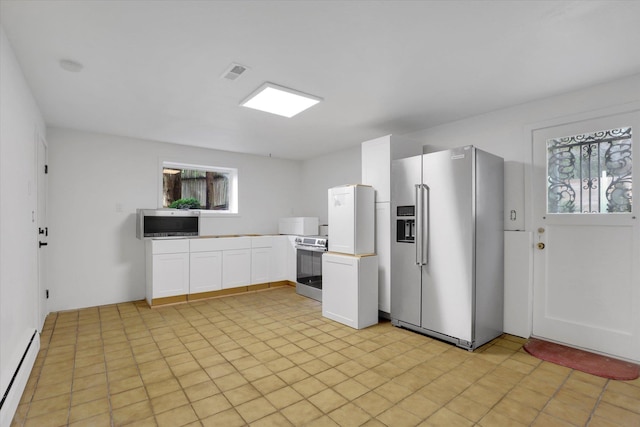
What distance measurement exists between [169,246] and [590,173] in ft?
15.8

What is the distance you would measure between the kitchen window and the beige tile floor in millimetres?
2278

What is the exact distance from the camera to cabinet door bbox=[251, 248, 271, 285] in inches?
199

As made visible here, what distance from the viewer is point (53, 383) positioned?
7.35ft

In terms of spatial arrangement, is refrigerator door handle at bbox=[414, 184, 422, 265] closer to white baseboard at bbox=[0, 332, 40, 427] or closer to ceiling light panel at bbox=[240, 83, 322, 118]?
ceiling light panel at bbox=[240, 83, 322, 118]

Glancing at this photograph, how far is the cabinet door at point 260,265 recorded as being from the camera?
504cm

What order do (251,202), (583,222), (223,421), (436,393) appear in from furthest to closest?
1. (251,202)
2. (583,222)
3. (436,393)
4. (223,421)

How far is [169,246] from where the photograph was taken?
167 inches

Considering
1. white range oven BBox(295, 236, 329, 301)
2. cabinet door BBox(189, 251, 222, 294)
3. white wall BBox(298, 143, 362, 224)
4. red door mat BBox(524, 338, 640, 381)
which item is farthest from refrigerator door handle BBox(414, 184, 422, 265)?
cabinet door BBox(189, 251, 222, 294)

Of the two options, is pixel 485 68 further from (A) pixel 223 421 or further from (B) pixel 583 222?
(A) pixel 223 421

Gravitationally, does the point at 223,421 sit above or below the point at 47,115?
below

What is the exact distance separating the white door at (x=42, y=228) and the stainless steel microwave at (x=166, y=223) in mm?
988

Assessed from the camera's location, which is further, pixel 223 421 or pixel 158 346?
pixel 158 346

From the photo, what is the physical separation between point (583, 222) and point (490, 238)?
2.52ft

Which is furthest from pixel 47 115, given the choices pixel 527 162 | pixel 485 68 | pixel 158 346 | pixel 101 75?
pixel 527 162
